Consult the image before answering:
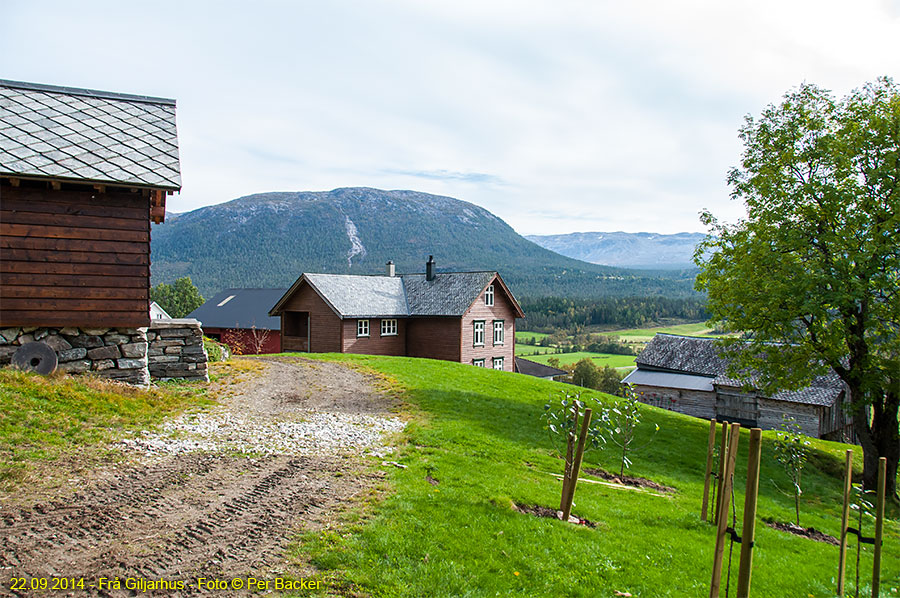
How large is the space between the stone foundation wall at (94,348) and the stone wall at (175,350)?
58.4 inches

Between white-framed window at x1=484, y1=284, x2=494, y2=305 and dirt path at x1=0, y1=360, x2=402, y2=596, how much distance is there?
26395mm

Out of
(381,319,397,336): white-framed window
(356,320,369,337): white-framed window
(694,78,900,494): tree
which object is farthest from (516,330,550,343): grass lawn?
(694,78,900,494): tree

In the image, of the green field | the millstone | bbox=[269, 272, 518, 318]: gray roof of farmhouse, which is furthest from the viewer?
the green field

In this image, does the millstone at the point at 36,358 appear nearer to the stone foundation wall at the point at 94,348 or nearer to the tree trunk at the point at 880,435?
the stone foundation wall at the point at 94,348


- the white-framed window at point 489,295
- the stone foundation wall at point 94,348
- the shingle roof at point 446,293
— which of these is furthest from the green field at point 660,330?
the stone foundation wall at point 94,348

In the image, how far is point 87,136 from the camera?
13.3 metres

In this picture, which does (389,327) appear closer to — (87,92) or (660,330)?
(87,92)

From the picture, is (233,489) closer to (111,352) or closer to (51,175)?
(111,352)

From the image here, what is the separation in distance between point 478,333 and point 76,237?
2844 centimetres

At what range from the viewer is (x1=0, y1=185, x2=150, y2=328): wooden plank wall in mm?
11875

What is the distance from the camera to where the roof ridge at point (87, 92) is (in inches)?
559

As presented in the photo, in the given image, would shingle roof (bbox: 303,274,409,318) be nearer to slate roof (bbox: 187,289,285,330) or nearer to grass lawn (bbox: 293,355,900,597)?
slate roof (bbox: 187,289,285,330)

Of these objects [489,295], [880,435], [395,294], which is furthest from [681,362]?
[880,435]

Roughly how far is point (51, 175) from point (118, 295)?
2.86m
